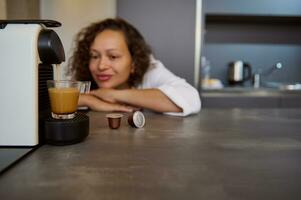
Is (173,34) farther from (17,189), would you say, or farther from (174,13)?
(17,189)

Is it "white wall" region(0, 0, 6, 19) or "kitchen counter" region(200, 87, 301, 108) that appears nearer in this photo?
"white wall" region(0, 0, 6, 19)

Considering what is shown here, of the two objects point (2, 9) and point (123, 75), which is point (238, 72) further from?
point (2, 9)

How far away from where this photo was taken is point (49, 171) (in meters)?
0.49

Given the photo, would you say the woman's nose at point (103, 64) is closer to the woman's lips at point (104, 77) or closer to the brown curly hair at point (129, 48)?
the woman's lips at point (104, 77)

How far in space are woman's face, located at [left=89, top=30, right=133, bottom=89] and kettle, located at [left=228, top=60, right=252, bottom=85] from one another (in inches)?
55.1

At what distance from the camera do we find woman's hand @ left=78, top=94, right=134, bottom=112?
1.14 m

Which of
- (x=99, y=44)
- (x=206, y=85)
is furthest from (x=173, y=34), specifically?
(x=99, y=44)

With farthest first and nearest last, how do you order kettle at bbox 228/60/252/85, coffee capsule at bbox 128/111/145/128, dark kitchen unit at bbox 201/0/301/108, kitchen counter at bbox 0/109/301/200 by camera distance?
dark kitchen unit at bbox 201/0/301/108, kettle at bbox 228/60/252/85, coffee capsule at bbox 128/111/145/128, kitchen counter at bbox 0/109/301/200

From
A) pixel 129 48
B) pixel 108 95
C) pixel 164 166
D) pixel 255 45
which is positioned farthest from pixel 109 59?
pixel 255 45

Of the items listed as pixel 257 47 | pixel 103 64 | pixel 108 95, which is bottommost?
pixel 108 95

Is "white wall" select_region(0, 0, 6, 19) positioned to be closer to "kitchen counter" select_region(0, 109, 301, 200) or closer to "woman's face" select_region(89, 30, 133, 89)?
"woman's face" select_region(89, 30, 133, 89)

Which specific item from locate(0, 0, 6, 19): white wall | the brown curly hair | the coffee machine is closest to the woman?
the brown curly hair

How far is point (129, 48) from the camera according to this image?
1.50 metres

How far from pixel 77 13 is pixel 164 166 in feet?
6.44
